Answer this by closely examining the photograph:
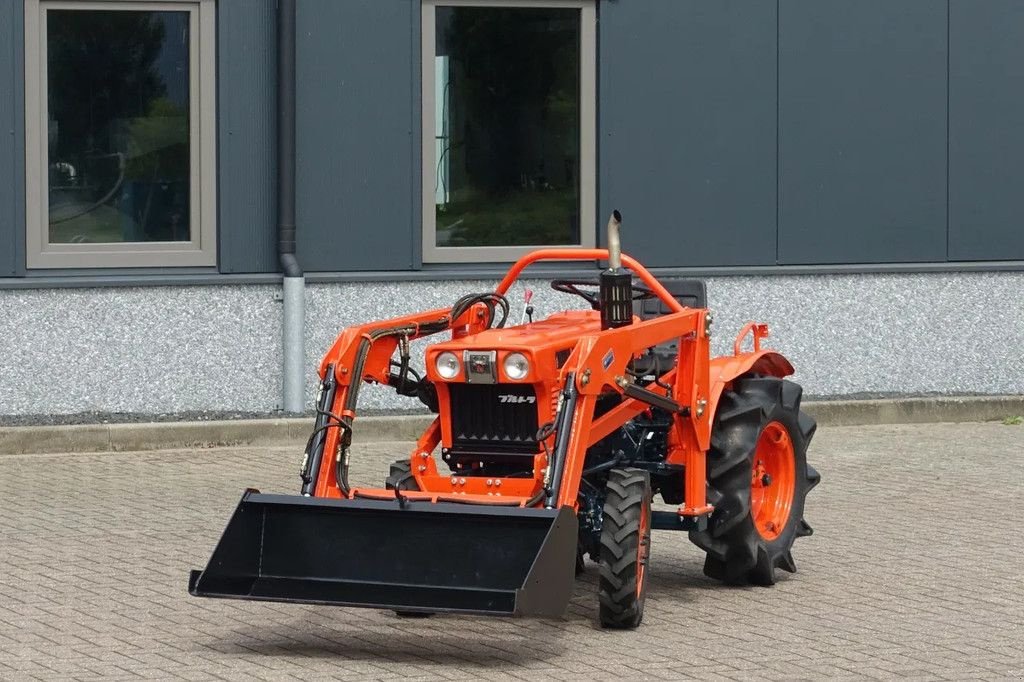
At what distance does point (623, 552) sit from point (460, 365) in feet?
3.44

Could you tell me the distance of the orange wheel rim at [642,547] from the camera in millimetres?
7698

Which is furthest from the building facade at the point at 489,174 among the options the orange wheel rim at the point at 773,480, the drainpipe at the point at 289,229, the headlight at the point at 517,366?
the headlight at the point at 517,366

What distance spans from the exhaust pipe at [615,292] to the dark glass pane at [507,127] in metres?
6.80

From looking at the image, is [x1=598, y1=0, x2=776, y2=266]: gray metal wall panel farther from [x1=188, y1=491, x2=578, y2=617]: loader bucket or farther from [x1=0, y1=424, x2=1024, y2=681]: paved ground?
[x1=188, y1=491, x2=578, y2=617]: loader bucket

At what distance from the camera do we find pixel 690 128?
14.9 metres

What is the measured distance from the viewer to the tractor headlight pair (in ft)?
25.5

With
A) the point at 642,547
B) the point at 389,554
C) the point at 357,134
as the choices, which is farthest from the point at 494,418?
the point at 357,134

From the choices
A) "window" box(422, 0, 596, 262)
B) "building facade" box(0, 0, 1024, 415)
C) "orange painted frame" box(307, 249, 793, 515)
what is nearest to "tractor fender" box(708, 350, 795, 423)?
"orange painted frame" box(307, 249, 793, 515)

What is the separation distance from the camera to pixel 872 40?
15289mm

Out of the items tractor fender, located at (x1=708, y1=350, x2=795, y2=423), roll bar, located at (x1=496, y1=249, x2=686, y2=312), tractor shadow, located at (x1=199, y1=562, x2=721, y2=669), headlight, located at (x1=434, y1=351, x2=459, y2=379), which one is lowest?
tractor shadow, located at (x1=199, y1=562, x2=721, y2=669)

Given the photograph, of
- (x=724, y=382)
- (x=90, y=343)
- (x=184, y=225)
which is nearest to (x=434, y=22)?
(x=184, y=225)

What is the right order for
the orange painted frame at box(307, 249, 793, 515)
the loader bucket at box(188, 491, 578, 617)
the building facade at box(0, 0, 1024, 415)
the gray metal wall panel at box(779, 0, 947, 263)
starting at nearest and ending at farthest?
the loader bucket at box(188, 491, 578, 617) → the orange painted frame at box(307, 249, 793, 515) → the building facade at box(0, 0, 1024, 415) → the gray metal wall panel at box(779, 0, 947, 263)

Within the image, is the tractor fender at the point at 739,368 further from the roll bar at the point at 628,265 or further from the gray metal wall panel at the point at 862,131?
the gray metal wall panel at the point at 862,131

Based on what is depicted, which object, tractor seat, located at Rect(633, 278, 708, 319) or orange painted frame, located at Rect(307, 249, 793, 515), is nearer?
orange painted frame, located at Rect(307, 249, 793, 515)
